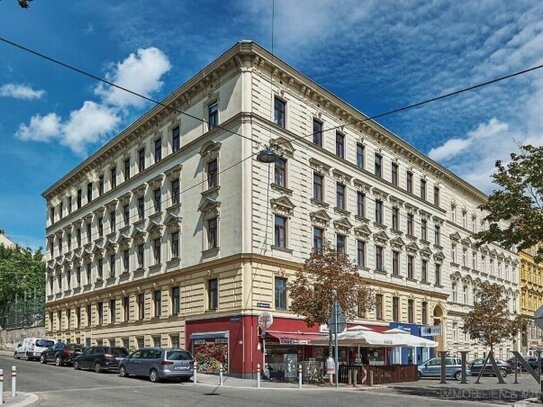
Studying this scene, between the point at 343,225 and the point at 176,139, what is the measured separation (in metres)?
11.3

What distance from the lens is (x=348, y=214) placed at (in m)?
39.1

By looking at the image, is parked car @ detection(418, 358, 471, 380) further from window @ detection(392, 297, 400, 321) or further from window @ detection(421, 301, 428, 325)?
window @ detection(421, 301, 428, 325)

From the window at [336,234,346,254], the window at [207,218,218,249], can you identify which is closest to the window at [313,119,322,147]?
the window at [336,234,346,254]

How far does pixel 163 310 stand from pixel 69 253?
19.1 meters

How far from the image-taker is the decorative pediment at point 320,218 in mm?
35844

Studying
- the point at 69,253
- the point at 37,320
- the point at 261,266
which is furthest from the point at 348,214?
the point at 37,320

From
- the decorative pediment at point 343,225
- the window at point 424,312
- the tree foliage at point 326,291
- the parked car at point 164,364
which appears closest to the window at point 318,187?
the decorative pediment at point 343,225

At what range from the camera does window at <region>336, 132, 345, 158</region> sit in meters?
39.1

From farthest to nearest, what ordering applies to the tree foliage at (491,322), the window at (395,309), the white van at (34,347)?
the window at (395,309)
the white van at (34,347)
the tree foliage at (491,322)

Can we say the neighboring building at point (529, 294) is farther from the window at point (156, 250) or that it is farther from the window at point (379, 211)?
the window at point (156, 250)

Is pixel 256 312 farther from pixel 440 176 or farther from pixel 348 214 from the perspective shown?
pixel 440 176

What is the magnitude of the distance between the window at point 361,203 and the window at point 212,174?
10545 mm

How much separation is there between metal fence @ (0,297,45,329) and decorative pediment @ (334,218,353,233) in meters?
35.2

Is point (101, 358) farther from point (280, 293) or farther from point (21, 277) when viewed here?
point (21, 277)
